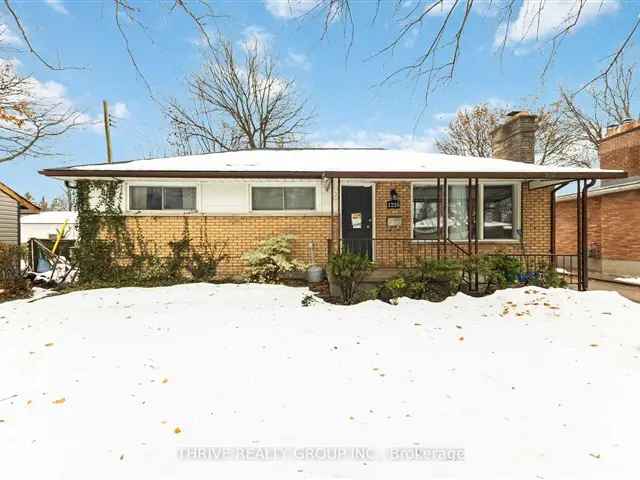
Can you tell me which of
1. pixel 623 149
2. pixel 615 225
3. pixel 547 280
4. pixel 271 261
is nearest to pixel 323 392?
pixel 271 261

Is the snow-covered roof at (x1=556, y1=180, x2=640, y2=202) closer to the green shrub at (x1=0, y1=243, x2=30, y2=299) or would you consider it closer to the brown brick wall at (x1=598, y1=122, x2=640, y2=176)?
the brown brick wall at (x1=598, y1=122, x2=640, y2=176)

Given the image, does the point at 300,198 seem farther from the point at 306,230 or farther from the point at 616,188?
the point at 616,188

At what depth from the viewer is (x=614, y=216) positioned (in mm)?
11969

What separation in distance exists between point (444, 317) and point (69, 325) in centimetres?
637

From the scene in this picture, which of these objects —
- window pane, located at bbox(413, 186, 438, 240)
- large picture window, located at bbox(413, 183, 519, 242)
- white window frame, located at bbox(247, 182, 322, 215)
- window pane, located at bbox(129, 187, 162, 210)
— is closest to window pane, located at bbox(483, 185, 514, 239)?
large picture window, located at bbox(413, 183, 519, 242)

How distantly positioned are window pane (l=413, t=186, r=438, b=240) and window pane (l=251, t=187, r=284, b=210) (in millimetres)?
3956

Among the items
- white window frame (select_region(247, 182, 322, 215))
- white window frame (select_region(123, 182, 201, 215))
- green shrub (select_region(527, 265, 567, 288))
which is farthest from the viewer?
white window frame (select_region(247, 182, 322, 215))

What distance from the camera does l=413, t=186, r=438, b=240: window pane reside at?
9.27 metres

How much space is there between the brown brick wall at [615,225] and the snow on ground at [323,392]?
26.0ft

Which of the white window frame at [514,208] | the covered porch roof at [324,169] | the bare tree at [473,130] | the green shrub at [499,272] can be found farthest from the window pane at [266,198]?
the bare tree at [473,130]

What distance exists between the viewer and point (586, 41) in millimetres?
4105

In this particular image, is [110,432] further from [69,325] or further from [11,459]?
[69,325]

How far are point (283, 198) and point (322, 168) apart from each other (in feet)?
4.68

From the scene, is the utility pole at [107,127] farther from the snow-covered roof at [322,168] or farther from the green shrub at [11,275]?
the green shrub at [11,275]
